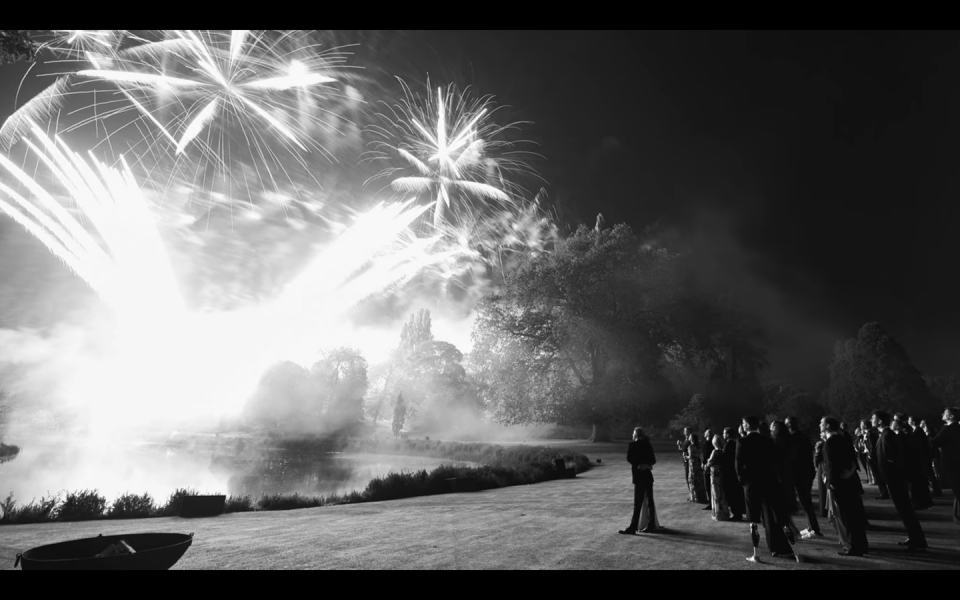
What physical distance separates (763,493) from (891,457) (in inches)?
151

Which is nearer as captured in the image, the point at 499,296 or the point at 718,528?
the point at 718,528

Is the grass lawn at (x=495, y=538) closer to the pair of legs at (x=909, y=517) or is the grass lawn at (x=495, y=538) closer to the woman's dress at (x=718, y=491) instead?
the pair of legs at (x=909, y=517)

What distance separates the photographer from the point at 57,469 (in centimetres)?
3550

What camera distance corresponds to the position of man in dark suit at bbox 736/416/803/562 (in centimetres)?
746

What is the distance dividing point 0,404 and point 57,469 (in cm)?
5569

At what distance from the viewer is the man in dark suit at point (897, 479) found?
7.73 metres

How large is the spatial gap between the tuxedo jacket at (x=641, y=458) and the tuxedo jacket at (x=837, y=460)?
2.92m

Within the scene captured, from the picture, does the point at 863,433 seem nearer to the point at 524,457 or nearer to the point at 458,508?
the point at 458,508

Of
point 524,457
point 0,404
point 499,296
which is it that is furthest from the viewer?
point 0,404

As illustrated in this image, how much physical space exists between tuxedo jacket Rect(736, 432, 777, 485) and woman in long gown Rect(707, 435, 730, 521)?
10.0ft

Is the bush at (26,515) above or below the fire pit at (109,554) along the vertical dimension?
below

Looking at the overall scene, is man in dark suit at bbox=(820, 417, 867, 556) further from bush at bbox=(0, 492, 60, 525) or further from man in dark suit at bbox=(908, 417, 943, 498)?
bush at bbox=(0, 492, 60, 525)

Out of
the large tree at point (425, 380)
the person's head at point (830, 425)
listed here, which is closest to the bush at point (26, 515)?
the person's head at point (830, 425)

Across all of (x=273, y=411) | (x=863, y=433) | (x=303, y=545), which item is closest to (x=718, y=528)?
(x=303, y=545)
